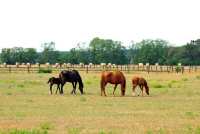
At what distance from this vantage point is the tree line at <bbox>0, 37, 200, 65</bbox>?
135375 mm

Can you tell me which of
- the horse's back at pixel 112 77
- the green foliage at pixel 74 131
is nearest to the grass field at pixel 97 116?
the green foliage at pixel 74 131

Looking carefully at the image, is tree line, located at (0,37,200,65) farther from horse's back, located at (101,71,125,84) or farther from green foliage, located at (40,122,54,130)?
green foliage, located at (40,122,54,130)

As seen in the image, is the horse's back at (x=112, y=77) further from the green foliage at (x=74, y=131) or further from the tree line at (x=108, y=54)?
the tree line at (x=108, y=54)

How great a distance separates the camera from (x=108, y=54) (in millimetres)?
151750

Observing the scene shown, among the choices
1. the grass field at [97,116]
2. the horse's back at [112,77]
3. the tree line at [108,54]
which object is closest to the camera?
the grass field at [97,116]

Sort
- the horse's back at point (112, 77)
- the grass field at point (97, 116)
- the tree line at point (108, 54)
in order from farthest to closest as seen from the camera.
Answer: the tree line at point (108, 54) < the horse's back at point (112, 77) < the grass field at point (97, 116)

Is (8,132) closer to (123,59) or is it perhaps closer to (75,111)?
(75,111)

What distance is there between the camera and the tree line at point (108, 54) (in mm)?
135375

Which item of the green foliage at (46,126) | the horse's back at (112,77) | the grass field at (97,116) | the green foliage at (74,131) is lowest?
the grass field at (97,116)

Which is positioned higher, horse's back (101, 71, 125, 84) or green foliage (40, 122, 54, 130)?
horse's back (101, 71, 125, 84)

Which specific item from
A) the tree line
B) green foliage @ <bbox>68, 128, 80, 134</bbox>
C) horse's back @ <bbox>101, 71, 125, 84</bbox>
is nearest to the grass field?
green foliage @ <bbox>68, 128, 80, 134</bbox>

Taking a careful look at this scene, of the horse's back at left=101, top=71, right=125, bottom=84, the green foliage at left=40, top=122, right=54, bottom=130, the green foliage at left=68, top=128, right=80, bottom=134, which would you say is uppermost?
the horse's back at left=101, top=71, right=125, bottom=84

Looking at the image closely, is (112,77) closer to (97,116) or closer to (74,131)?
(97,116)

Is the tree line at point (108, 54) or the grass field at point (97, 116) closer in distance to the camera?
the grass field at point (97, 116)
